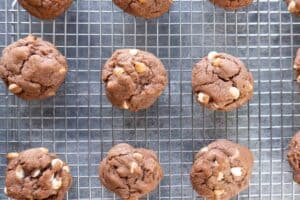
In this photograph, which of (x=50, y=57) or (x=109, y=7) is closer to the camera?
(x=50, y=57)

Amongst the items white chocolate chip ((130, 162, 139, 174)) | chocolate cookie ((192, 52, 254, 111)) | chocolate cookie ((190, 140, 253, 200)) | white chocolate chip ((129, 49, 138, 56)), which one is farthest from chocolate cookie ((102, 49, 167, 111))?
chocolate cookie ((190, 140, 253, 200))

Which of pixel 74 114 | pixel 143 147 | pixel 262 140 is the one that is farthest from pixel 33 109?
pixel 262 140

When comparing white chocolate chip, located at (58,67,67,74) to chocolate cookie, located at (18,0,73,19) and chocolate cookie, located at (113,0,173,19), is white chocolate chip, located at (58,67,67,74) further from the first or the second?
chocolate cookie, located at (113,0,173,19)

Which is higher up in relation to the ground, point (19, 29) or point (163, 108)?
point (19, 29)

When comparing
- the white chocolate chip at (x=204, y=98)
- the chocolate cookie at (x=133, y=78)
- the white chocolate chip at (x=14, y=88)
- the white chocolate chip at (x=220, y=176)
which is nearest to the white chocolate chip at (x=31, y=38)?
the white chocolate chip at (x=14, y=88)

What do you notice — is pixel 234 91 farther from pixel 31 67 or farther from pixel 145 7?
pixel 31 67

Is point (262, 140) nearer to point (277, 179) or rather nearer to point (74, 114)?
point (277, 179)

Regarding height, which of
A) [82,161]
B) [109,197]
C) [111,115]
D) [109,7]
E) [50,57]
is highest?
[109,7]
